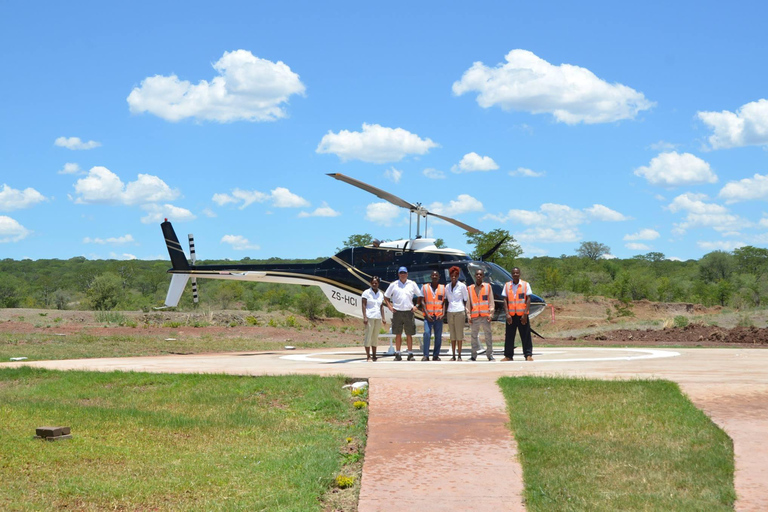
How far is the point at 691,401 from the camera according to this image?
9352 millimetres

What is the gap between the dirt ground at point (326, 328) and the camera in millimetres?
24500

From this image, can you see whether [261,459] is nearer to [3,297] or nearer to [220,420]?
[220,420]

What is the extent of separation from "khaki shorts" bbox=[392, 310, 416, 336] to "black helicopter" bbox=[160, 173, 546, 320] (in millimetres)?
2971

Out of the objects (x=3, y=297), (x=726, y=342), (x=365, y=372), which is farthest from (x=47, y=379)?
(x=3, y=297)

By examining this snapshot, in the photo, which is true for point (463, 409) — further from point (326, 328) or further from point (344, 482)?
point (326, 328)

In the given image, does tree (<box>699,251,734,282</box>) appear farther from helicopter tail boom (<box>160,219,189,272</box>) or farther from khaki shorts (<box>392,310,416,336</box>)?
khaki shorts (<box>392,310,416,336</box>)

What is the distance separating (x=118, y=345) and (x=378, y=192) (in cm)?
1018

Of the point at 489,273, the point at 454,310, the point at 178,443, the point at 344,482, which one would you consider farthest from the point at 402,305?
the point at 344,482

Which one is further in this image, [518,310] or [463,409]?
[518,310]

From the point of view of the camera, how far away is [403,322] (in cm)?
1633

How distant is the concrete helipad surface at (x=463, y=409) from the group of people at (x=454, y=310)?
1296mm

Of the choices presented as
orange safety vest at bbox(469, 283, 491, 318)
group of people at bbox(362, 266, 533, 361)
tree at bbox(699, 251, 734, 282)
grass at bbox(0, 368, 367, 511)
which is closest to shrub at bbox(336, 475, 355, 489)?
grass at bbox(0, 368, 367, 511)

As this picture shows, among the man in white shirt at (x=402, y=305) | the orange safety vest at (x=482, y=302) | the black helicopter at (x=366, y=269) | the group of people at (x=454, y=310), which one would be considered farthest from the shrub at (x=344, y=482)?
the black helicopter at (x=366, y=269)

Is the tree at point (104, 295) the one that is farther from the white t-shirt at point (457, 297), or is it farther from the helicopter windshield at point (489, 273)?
the white t-shirt at point (457, 297)
